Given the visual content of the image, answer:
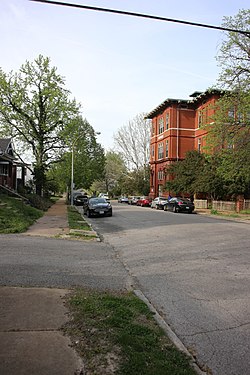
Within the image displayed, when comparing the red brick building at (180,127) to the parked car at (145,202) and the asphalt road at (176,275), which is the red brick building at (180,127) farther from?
the asphalt road at (176,275)

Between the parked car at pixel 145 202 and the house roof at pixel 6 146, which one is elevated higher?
the house roof at pixel 6 146

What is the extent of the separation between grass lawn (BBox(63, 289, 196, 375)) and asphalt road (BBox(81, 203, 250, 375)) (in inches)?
14.6

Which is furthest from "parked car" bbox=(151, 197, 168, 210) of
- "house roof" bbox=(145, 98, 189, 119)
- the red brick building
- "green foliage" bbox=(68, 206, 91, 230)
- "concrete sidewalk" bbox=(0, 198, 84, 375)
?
"concrete sidewalk" bbox=(0, 198, 84, 375)

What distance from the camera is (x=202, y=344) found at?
4.14 meters

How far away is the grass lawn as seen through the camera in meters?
3.33

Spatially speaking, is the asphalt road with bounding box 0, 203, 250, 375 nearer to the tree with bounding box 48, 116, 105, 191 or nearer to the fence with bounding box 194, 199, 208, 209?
the fence with bounding box 194, 199, 208, 209

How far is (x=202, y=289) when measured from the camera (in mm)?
6527

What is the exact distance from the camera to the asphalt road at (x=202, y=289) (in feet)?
13.2

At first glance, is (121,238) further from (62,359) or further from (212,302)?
(62,359)

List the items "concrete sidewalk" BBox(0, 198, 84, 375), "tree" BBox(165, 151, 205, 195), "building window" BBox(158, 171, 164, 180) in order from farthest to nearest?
"building window" BBox(158, 171, 164, 180)
"tree" BBox(165, 151, 205, 195)
"concrete sidewalk" BBox(0, 198, 84, 375)

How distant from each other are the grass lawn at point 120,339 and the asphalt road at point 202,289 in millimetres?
371

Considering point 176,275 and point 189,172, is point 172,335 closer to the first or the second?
point 176,275

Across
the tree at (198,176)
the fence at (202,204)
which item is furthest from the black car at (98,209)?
the fence at (202,204)

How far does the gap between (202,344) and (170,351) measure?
58cm
